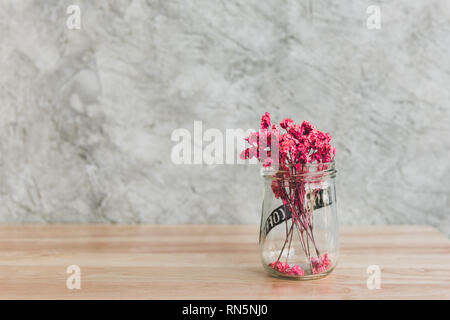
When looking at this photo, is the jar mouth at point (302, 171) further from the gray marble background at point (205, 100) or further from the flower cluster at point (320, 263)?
the gray marble background at point (205, 100)

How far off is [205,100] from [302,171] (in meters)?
0.55

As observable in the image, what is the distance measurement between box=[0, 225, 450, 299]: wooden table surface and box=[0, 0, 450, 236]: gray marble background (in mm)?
96

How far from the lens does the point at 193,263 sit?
1.04 metres

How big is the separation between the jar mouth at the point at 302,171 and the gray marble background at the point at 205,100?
1.47ft

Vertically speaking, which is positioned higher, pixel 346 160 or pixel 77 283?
pixel 346 160

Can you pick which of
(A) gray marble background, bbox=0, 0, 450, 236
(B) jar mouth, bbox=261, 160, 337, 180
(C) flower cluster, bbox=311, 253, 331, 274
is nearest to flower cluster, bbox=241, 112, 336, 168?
(B) jar mouth, bbox=261, 160, 337, 180

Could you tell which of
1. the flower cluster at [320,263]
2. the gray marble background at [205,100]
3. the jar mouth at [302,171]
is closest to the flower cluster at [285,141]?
the jar mouth at [302,171]

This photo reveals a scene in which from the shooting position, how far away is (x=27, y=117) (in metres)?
1.43

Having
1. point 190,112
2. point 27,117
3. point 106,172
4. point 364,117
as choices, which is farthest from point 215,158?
point 27,117

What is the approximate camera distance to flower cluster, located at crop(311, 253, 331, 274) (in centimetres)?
94

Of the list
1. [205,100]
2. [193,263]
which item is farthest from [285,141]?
[205,100]

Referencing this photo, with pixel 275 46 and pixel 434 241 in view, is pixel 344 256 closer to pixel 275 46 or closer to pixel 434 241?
pixel 434 241

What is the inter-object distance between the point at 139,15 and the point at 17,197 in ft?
2.33

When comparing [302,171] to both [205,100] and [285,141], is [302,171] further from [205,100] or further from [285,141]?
[205,100]
